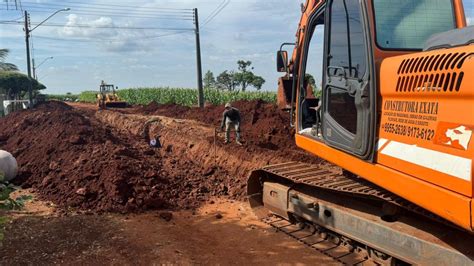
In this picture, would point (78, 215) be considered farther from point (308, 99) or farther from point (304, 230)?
point (308, 99)

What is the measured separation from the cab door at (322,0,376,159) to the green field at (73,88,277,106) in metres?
21.6

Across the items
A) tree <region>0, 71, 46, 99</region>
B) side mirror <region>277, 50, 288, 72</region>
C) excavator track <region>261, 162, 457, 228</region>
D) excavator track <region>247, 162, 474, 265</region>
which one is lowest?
excavator track <region>247, 162, 474, 265</region>

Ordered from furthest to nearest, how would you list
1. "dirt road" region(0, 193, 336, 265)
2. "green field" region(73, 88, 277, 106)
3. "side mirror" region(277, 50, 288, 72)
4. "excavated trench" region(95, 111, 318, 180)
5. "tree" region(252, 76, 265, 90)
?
1. "tree" region(252, 76, 265, 90)
2. "green field" region(73, 88, 277, 106)
3. "excavated trench" region(95, 111, 318, 180)
4. "side mirror" region(277, 50, 288, 72)
5. "dirt road" region(0, 193, 336, 265)

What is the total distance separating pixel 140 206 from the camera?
322 inches

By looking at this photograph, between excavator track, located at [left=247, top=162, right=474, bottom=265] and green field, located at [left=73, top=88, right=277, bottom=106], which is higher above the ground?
green field, located at [left=73, top=88, right=277, bottom=106]

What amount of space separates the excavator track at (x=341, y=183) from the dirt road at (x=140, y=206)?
3.42ft

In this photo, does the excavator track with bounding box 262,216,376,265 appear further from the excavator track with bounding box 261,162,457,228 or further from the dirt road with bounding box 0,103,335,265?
the excavator track with bounding box 261,162,457,228

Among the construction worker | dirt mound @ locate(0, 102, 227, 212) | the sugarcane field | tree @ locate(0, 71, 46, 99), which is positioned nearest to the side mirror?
the sugarcane field

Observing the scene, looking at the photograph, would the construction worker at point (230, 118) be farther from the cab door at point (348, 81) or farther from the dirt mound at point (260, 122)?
the cab door at point (348, 81)

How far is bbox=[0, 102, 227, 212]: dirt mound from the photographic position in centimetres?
843

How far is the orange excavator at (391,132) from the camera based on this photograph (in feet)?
9.16

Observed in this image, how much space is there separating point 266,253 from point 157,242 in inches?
64.4

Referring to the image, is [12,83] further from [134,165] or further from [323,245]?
[323,245]

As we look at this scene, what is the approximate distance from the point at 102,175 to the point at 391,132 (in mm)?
7052
